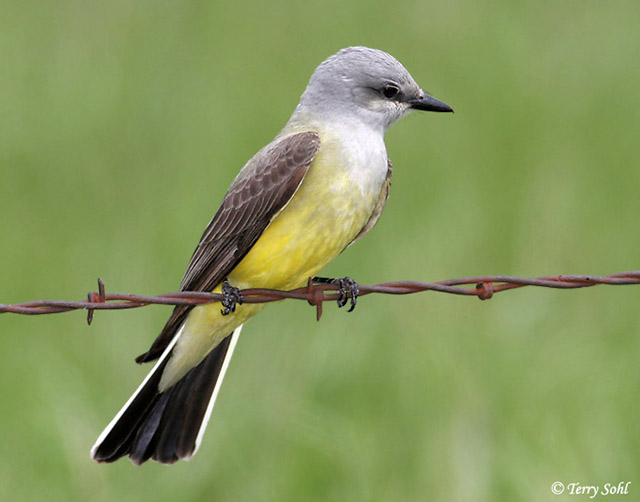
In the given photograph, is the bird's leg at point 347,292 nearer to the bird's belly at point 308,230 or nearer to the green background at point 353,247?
the bird's belly at point 308,230

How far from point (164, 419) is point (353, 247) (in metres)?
2.66

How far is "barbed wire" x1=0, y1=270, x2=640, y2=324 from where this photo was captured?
489 centimetres

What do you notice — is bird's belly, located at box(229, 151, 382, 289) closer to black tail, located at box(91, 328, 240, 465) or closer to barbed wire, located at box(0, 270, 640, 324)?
barbed wire, located at box(0, 270, 640, 324)

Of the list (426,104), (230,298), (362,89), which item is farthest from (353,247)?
(230,298)

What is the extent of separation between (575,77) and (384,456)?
4684mm

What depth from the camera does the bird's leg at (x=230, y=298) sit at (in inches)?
224

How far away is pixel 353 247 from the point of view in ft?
28.1

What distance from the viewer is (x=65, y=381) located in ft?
24.2

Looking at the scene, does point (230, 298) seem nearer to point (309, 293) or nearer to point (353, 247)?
point (309, 293)

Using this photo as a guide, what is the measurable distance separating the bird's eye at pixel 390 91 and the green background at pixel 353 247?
154cm

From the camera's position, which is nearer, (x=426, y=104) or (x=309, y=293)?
(x=309, y=293)

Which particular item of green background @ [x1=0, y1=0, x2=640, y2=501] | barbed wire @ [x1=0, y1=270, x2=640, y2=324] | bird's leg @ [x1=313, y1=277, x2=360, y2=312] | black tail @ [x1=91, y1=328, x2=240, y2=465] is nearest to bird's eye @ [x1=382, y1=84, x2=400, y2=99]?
bird's leg @ [x1=313, y1=277, x2=360, y2=312]

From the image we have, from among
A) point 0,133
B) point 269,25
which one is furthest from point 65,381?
point 269,25

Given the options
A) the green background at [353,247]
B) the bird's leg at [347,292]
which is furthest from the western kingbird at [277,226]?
the green background at [353,247]
